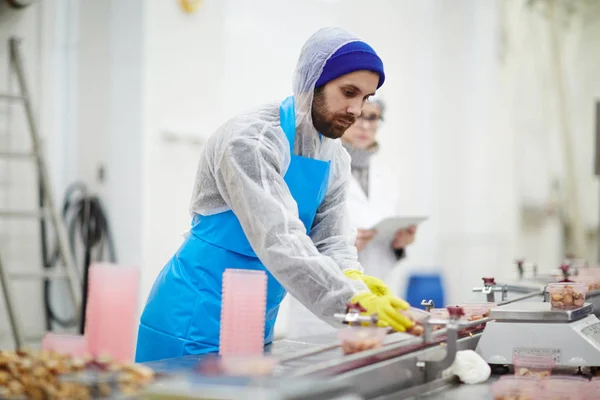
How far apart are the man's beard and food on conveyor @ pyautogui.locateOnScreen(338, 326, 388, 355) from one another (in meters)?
0.55

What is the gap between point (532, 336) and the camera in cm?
180

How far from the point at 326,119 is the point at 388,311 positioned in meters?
0.55

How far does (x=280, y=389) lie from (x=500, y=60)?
5.64m

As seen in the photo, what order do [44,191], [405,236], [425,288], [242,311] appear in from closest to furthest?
[242,311] < [405,236] < [44,191] < [425,288]

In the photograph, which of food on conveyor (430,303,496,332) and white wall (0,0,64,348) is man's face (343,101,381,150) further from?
white wall (0,0,64,348)

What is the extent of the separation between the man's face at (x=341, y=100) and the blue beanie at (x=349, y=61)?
18 millimetres

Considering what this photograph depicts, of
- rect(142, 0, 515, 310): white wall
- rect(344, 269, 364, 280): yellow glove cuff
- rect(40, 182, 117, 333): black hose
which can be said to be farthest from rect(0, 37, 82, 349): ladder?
rect(344, 269, 364, 280): yellow glove cuff

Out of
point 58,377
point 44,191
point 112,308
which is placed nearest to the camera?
point 58,377

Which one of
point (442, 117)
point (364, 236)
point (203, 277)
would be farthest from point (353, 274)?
point (442, 117)

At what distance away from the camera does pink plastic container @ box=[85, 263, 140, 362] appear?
49.4 inches

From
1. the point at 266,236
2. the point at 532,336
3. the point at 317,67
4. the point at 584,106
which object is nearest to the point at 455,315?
the point at 532,336

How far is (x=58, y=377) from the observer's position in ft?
3.68

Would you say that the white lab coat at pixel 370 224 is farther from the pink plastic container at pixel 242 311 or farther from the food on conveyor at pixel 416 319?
the pink plastic container at pixel 242 311

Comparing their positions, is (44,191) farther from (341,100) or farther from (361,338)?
(361,338)
